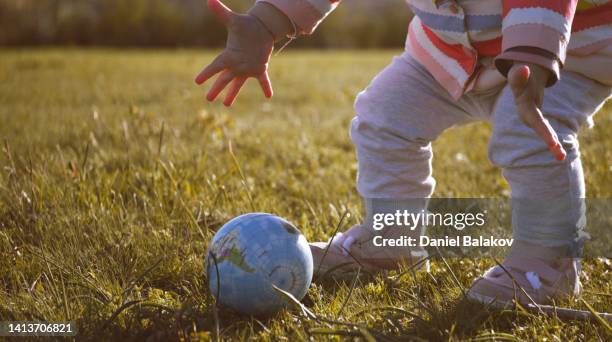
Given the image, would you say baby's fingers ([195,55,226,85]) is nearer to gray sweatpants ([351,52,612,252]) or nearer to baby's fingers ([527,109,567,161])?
gray sweatpants ([351,52,612,252])

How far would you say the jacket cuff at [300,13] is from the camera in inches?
89.4

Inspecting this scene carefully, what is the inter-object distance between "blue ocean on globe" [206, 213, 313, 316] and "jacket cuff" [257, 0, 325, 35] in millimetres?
693

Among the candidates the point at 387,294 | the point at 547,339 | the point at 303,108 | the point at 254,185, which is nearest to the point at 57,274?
the point at 387,294

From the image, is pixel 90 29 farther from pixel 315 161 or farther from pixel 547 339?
pixel 547 339

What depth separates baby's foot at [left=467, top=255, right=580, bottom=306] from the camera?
2158 mm

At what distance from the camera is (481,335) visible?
1.89m

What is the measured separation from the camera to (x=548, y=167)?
2.16 metres

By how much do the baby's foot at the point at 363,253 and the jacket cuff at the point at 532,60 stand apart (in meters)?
0.89

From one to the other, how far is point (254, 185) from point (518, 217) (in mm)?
1635

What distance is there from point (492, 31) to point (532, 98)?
549mm

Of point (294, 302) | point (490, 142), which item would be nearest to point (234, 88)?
point (294, 302)

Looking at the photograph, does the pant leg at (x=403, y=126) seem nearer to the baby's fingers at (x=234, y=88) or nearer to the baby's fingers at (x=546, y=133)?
the baby's fingers at (x=234, y=88)

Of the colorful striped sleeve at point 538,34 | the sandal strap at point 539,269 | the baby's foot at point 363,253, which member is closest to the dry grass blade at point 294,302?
the baby's foot at point 363,253

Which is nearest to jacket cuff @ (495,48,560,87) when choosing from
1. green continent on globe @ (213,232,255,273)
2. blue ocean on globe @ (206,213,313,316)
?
blue ocean on globe @ (206,213,313,316)
